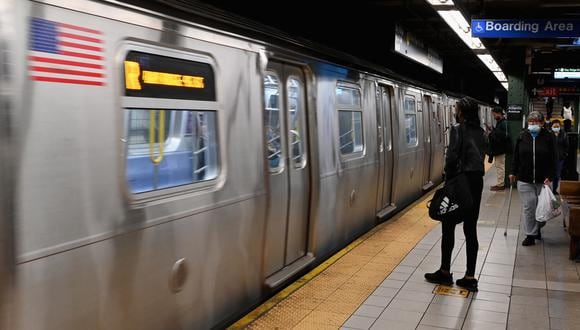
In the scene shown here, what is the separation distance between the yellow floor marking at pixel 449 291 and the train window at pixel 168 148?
2.40 m

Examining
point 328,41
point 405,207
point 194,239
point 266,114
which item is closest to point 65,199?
point 194,239

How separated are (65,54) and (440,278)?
3.89 metres

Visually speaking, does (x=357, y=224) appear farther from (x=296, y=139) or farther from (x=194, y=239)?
(x=194, y=239)

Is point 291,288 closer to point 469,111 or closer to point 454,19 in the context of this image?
point 469,111

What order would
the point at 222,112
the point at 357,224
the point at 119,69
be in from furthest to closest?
the point at 357,224
the point at 222,112
the point at 119,69

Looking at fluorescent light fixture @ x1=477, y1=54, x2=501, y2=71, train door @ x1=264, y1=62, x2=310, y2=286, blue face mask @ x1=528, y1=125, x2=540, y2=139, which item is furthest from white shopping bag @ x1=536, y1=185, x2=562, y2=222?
fluorescent light fixture @ x1=477, y1=54, x2=501, y2=71

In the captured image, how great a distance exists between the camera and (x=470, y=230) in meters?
5.06

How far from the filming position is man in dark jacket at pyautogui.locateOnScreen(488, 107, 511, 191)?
32.6ft

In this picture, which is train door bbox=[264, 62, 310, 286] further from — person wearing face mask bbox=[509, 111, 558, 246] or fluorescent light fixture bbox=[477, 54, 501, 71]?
fluorescent light fixture bbox=[477, 54, 501, 71]

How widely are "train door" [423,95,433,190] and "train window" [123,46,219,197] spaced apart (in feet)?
26.7

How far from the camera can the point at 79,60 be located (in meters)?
2.63

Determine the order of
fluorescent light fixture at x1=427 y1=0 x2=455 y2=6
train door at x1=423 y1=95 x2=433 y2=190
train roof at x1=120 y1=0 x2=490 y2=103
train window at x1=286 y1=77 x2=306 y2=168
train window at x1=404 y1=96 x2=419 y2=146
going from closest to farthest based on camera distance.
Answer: train roof at x1=120 y1=0 x2=490 y2=103 → train window at x1=286 y1=77 x2=306 y2=168 → fluorescent light fixture at x1=427 y1=0 x2=455 y2=6 → train window at x1=404 y1=96 x2=419 y2=146 → train door at x1=423 y1=95 x2=433 y2=190

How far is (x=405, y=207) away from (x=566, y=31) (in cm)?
368

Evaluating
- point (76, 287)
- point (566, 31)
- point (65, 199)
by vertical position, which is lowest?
point (76, 287)
